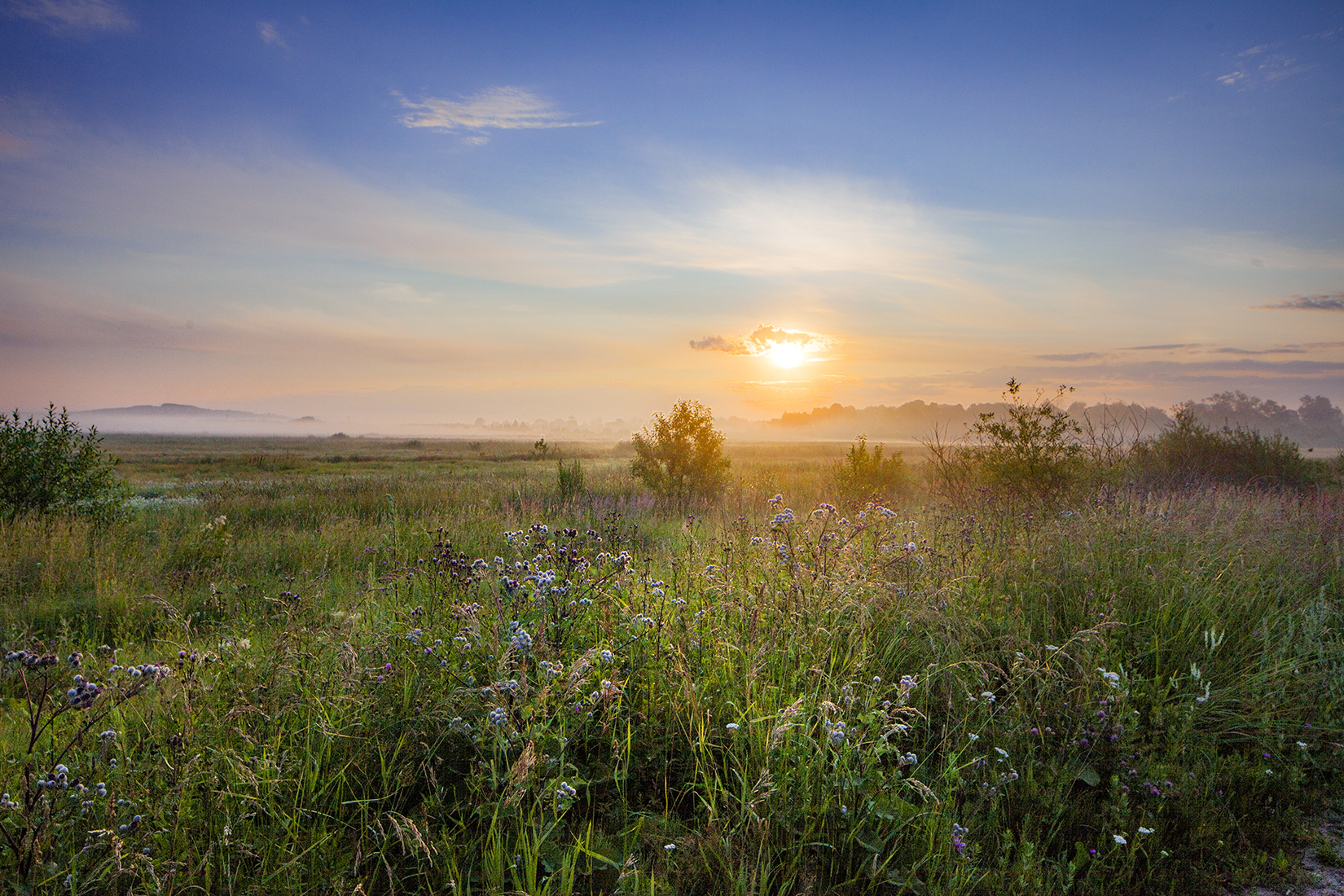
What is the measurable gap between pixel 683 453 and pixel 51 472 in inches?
532

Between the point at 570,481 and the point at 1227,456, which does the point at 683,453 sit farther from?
the point at 1227,456

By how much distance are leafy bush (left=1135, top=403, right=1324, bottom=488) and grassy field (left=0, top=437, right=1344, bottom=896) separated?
500 inches

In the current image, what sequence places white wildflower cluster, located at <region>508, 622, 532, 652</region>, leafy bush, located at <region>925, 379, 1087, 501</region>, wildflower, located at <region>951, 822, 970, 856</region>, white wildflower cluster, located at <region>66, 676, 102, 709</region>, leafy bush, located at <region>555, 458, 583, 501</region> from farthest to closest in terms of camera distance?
1. leafy bush, located at <region>555, 458, 583, 501</region>
2. leafy bush, located at <region>925, 379, 1087, 501</region>
3. white wildflower cluster, located at <region>508, 622, 532, 652</region>
4. wildflower, located at <region>951, 822, 970, 856</region>
5. white wildflower cluster, located at <region>66, 676, 102, 709</region>

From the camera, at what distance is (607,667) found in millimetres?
3471

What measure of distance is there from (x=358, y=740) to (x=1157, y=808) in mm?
4284

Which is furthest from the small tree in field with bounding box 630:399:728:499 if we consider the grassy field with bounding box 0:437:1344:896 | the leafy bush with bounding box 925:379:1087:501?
the grassy field with bounding box 0:437:1344:896

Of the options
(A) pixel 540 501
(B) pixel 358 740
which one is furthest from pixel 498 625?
(A) pixel 540 501

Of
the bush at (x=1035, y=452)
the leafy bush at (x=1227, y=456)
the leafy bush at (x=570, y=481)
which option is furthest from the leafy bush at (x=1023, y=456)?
the leafy bush at (x=570, y=481)

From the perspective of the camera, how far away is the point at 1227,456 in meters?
16.8

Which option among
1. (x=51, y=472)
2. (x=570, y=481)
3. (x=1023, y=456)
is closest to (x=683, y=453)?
(x=570, y=481)

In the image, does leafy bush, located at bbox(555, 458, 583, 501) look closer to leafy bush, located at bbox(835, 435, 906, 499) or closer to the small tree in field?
the small tree in field

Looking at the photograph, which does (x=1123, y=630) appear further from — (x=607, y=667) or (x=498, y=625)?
(x=498, y=625)

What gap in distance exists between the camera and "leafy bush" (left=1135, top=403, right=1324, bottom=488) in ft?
52.9

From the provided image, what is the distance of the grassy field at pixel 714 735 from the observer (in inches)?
100
